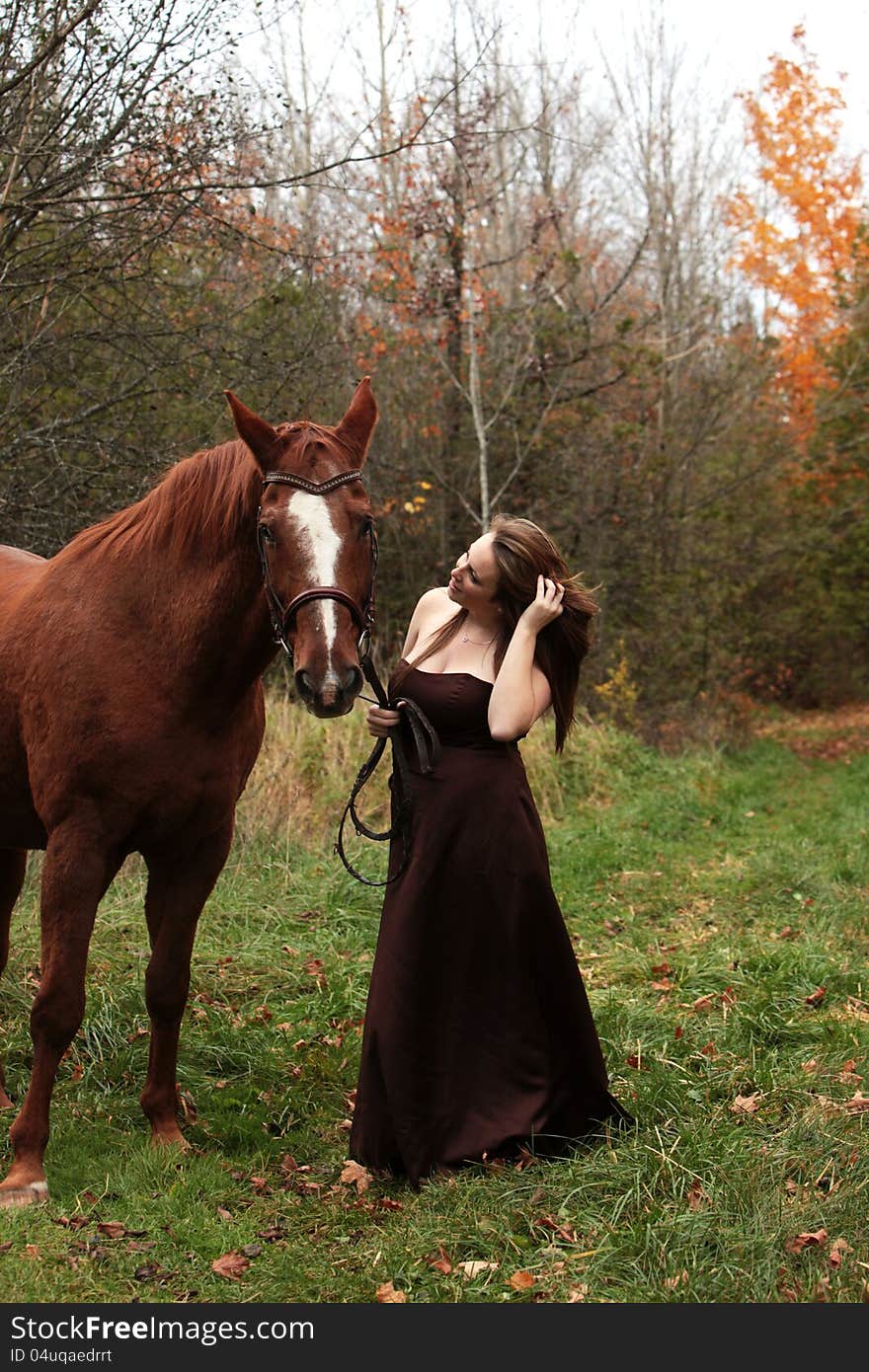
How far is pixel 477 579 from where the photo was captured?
12.4 ft

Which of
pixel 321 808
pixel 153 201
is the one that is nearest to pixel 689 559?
pixel 321 808

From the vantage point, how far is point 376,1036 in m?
3.70

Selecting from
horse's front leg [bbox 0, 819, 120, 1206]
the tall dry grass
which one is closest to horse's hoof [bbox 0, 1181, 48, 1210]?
horse's front leg [bbox 0, 819, 120, 1206]

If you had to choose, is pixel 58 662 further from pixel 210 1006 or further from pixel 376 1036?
pixel 210 1006

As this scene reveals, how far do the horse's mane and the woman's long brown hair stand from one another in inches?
29.8

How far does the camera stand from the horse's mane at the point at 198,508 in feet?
11.4

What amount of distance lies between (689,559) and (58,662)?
12189 millimetres

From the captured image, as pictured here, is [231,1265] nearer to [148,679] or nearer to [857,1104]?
[148,679]

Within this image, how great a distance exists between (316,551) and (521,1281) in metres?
1.92

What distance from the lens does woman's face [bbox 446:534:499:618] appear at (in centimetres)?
376

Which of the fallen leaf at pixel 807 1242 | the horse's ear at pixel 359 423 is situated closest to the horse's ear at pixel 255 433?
the horse's ear at pixel 359 423

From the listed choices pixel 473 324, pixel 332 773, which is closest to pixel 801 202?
pixel 473 324

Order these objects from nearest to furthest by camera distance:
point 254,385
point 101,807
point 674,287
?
point 101,807 → point 254,385 → point 674,287

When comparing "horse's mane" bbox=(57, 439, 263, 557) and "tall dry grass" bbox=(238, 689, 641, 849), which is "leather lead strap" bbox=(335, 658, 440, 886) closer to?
"horse's mane" bbox=(57, 439, 263, 557)
